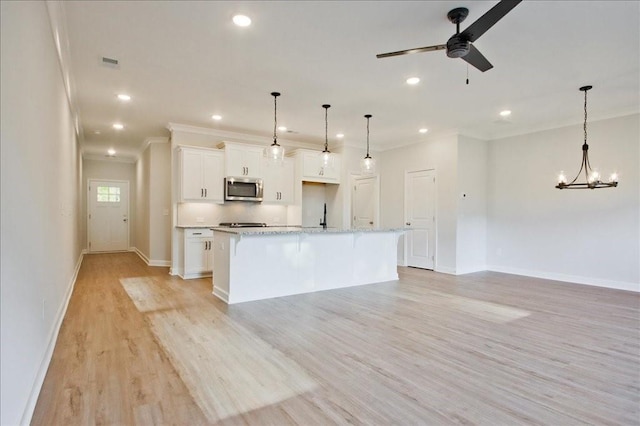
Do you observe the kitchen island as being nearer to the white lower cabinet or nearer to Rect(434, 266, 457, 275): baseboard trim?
the white lower cabinet

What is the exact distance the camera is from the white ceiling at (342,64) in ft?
9.40

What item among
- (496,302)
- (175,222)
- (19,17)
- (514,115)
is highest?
(514,115)

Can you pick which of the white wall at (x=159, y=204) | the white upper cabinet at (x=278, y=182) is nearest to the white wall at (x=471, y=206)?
the white upper cabinet at (x=278, y=182)

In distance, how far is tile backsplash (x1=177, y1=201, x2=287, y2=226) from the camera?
6.61m

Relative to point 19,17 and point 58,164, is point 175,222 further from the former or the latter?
point 19,17

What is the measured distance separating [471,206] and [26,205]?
22.7 feet

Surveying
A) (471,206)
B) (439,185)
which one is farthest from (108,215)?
(471,206)

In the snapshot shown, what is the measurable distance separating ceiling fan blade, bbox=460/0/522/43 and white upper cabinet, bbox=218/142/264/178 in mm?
4816

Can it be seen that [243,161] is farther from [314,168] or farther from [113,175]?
[113,175]

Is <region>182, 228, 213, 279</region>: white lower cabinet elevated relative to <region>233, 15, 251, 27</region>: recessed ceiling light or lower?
lower

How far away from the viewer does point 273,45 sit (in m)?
3.40

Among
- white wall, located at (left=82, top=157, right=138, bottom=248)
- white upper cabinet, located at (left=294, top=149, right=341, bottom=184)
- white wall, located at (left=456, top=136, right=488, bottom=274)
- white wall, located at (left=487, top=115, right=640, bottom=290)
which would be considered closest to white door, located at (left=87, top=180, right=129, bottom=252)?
white wall, located at (left=82, top=157, right=138, bottom=248)

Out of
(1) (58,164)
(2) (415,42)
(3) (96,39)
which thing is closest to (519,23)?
(2) (415,42)

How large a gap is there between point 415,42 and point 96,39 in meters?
3.03
